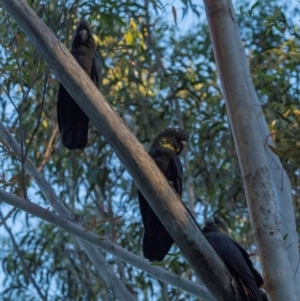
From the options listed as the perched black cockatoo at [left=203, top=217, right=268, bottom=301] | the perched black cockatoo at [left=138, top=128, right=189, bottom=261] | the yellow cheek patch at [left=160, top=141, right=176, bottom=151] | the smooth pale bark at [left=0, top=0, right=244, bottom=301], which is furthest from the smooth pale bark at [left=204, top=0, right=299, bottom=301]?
the yellow cheek patch at [left=160, top=141, right=176, bottom=151]

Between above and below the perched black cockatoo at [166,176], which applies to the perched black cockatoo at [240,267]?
below

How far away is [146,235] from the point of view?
3385mm

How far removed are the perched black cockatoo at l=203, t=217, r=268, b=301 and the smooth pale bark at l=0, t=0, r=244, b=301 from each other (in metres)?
0.09

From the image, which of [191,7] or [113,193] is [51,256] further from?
[191,7]

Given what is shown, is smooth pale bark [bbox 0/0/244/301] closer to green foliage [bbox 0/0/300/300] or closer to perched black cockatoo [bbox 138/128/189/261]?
perched black cockatoo [bbox 138/128/189/261]

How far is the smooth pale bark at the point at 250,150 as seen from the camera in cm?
292

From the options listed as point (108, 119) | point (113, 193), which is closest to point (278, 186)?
point (108, 119)

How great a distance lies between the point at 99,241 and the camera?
125 inches

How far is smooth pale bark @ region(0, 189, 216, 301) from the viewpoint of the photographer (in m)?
3.09

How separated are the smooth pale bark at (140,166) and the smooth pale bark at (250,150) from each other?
0.18m

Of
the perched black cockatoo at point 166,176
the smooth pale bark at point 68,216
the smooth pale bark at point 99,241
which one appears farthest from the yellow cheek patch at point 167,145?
the smooth pale bark at point 99,241

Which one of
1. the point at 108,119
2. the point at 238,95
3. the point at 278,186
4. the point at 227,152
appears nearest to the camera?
the point at 108,119

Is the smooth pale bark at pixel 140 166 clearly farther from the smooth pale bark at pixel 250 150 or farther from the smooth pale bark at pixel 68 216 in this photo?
the smooth pale bark at pixel 68 216

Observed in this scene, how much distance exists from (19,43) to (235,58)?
0.96 m
